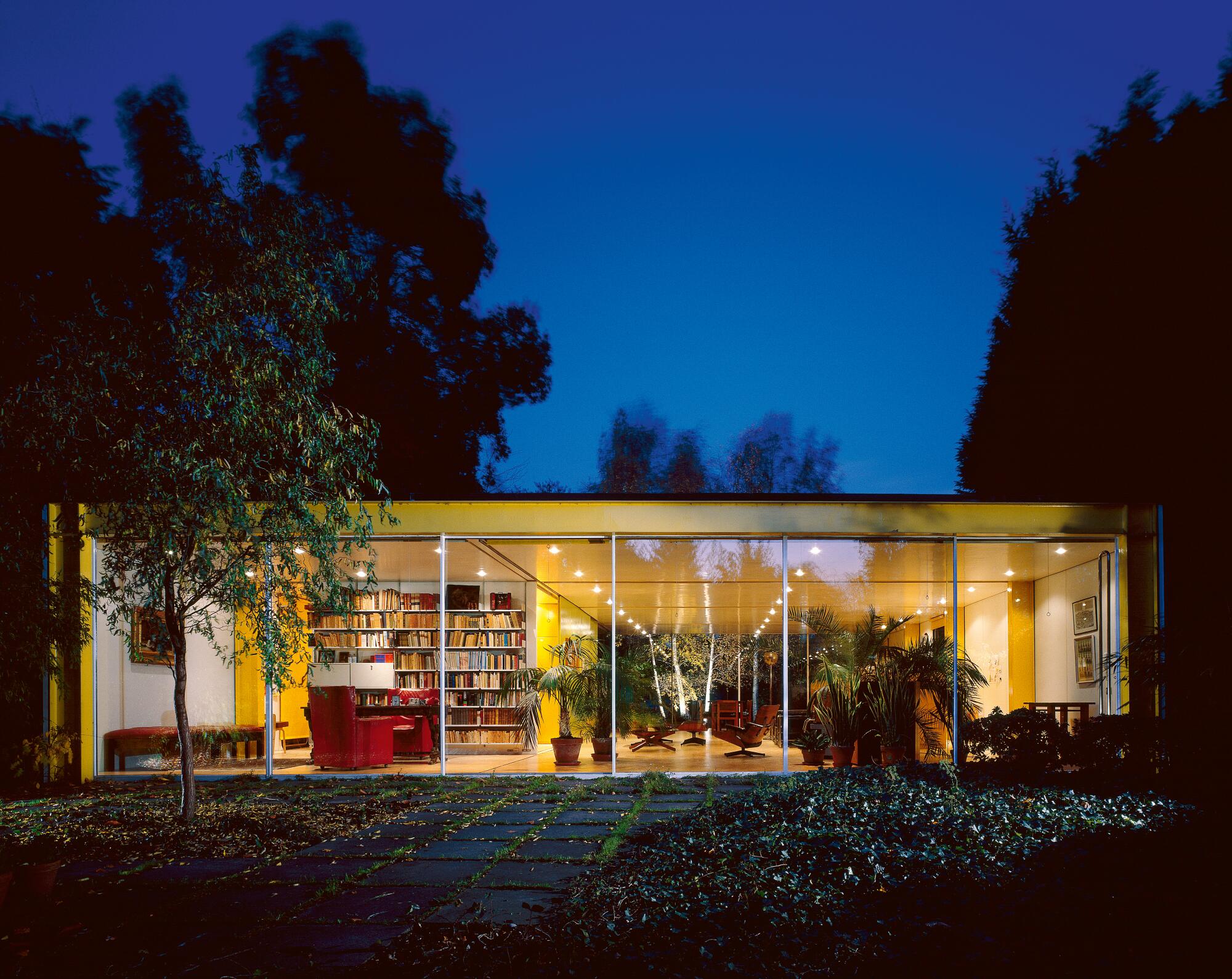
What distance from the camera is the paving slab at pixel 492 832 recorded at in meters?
6.41

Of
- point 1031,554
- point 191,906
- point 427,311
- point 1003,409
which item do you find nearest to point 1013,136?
point 1003,409

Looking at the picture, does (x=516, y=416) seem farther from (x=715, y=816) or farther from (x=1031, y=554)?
(x=715, y=816)

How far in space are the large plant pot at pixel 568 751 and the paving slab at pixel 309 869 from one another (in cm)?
451

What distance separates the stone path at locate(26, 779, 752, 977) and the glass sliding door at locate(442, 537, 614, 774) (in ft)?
9.04

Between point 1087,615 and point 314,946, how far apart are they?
8703 mm

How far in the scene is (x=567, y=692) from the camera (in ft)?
33.8

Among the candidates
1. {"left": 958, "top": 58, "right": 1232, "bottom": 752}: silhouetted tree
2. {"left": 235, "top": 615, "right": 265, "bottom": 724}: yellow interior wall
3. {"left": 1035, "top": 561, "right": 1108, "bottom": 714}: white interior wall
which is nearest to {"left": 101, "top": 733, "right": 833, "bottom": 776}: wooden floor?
{"left": 235, "top": 615, "right": 265, "bottom": 724}: yellow interior wall

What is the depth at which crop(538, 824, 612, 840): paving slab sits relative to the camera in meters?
6.30

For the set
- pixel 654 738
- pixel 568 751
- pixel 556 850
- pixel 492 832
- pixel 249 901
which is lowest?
pixel 568 751

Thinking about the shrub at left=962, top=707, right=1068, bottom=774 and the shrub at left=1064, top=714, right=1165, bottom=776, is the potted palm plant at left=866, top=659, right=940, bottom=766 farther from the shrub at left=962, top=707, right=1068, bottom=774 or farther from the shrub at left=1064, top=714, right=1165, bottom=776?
the shrub at left=1064, top=714, right=1165, bottom=776

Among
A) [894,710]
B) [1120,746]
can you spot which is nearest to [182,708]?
[894,710]

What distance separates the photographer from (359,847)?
614 cm

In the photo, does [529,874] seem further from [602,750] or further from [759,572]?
[759,572]

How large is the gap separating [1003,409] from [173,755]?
17593 millimetres
